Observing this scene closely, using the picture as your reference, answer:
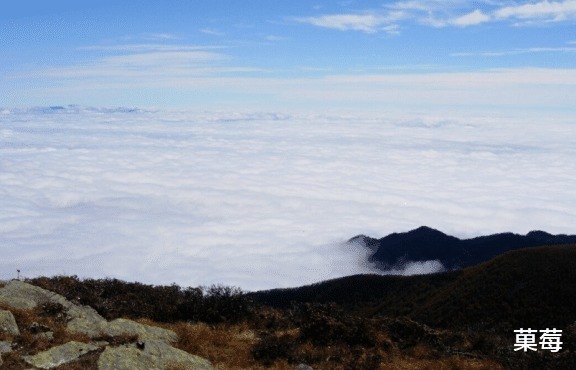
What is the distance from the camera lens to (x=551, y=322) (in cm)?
3544

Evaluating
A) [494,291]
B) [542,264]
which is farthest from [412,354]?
[542,264]

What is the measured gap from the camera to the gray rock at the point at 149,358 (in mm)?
9625

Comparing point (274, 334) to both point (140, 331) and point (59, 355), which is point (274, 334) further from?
point (59, 355)

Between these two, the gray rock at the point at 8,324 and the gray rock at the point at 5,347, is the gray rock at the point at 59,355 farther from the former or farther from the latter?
the gray rock at the point at 8,324

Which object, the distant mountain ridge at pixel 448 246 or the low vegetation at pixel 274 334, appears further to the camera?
the distant mountain ridge at pixel 448 246

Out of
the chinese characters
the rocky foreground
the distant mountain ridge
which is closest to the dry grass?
the rocky foreground

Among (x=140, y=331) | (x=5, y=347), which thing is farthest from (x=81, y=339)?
(x=140, y=331)

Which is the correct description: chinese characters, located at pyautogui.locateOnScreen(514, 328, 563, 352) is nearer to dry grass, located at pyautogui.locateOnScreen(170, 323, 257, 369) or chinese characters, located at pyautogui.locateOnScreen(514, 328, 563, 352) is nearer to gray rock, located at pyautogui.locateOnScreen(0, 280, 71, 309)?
dry grass, located at pyautogui.locateOnScreen(170, 323, 257, 369)

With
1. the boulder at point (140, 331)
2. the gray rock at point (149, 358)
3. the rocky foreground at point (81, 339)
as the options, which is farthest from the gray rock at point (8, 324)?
the gray rock at point (149, 358)

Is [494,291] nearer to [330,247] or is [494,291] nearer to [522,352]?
[522,352]

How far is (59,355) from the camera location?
979cm

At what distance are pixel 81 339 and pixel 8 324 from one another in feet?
5.86

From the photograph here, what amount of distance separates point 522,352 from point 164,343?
373 inches

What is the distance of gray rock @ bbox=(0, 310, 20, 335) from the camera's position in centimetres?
1080
